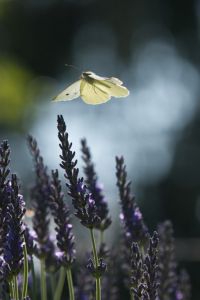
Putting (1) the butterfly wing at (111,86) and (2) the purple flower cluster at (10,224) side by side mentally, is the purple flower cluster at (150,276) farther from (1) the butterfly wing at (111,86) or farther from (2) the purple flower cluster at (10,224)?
(1) the butterfly wing at (111,86)

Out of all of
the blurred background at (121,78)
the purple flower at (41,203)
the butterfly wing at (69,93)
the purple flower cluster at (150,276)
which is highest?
the blurred background at (121,78)

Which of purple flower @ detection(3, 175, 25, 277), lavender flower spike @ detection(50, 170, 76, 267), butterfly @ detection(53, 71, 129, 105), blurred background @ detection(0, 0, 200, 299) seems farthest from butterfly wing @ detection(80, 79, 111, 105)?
blurred background @ detection(0, 0, 200, 299)

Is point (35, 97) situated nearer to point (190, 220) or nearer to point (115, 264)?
point (190, 220)

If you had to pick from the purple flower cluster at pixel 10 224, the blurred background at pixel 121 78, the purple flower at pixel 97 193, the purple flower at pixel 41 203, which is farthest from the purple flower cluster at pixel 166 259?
the blurred background at pixel 121 78

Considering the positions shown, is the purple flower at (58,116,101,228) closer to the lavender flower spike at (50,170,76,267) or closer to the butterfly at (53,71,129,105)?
the lavender flower spike at (50,170,76,267)

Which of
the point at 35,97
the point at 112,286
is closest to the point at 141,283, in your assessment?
the point at 112,286

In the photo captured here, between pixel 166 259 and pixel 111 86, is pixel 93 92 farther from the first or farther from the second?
pixel 166 259

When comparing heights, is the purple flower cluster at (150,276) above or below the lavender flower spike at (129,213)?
below
